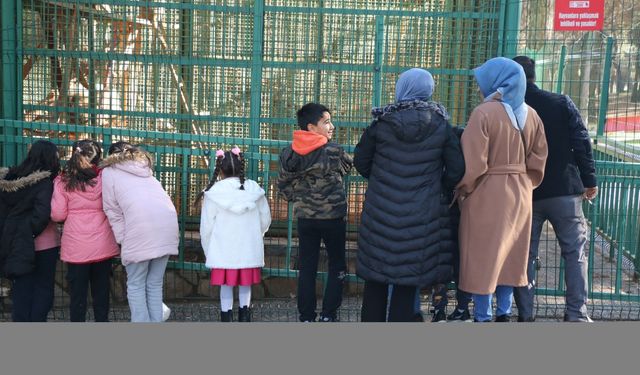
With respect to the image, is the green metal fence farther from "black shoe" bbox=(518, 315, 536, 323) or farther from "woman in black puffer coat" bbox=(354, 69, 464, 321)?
"woman in black puffer coat" bbox=(354, 69, 464, 321)

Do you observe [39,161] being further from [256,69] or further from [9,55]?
[256,69]

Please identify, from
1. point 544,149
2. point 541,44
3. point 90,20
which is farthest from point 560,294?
point 90,20

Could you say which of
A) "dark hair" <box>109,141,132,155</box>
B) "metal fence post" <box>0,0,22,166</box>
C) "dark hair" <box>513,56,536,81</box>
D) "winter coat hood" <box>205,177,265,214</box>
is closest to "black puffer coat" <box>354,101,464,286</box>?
"dark hair" <box>513,56,536,81</box>

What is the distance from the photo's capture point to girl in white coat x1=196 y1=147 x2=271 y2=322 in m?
6.25

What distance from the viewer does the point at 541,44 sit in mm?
6785

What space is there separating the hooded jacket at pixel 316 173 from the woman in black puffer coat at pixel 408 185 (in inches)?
20.0

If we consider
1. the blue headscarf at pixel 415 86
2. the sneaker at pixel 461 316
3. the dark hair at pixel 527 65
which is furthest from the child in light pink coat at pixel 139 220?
the dark hair at pixel 527 65

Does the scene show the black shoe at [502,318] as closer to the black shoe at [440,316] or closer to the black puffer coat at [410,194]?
the black shoe at [440,316]

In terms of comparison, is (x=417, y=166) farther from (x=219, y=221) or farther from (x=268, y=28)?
(x=268, y=28)

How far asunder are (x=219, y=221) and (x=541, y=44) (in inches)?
116

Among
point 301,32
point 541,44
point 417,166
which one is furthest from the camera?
point 301,32

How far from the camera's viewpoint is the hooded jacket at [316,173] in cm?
615

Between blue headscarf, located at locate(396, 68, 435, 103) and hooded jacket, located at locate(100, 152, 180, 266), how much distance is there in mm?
1928

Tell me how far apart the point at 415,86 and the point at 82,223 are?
259cm
